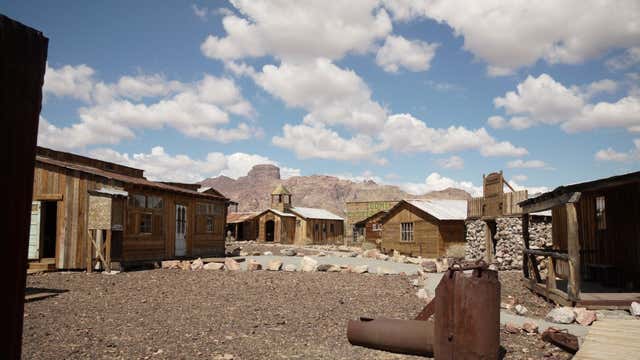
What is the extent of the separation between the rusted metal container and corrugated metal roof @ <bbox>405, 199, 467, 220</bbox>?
25.4 m

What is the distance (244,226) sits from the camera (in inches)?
2071

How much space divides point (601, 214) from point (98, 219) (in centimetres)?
1782

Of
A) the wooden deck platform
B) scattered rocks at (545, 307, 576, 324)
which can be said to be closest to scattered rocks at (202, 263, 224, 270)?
scattered rocks at (545, 307, 576, 324)

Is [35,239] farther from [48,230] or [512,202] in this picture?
[512,202]

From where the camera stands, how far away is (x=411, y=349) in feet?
17.4

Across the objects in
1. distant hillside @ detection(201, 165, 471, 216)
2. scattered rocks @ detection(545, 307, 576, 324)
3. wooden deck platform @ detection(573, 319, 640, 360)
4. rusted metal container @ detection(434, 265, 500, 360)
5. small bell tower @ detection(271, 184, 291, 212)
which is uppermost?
distant hillside @ detection(201, 165, 471, 216)

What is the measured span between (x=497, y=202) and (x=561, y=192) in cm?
1315

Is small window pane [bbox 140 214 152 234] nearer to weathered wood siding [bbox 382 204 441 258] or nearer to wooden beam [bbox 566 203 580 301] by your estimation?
wooden beam [bbox 566 203 580 301]

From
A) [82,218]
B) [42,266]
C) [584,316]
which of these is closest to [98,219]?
[82,218]

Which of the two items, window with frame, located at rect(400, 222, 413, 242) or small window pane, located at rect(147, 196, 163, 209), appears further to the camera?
window with frame, located at rect(400, 222, 413, 242)

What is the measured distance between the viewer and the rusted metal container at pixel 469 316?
15.1 feet

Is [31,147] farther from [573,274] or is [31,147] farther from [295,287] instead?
[295,287]

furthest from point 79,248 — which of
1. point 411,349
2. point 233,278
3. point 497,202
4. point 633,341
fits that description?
point 497,202

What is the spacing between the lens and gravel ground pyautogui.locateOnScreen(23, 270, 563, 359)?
24.2ft
